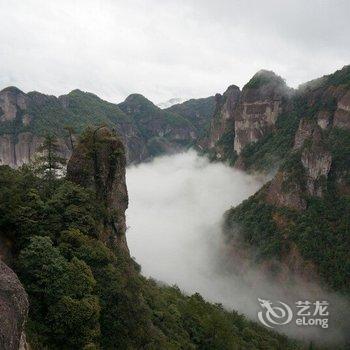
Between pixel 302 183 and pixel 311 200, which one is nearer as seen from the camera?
pixel 311 200

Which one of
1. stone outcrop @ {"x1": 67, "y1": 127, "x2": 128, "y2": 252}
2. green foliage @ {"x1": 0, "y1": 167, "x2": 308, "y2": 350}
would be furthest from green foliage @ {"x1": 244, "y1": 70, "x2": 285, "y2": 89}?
green foliage @ {"x1": 0, "y1": 167, "x2": 308, "y2": 350}

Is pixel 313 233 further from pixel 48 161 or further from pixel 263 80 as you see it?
pixel 263 80

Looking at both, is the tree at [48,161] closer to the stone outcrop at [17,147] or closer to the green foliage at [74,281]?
the green foliage at [74,281]

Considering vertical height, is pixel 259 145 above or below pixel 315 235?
above

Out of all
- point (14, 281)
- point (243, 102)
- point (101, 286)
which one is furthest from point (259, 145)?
point (14, 281)

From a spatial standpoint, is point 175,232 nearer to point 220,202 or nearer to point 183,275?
point 220,202

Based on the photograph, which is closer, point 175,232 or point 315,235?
point 315,235

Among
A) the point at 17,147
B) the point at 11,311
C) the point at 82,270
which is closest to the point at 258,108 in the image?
the point at 17,147
